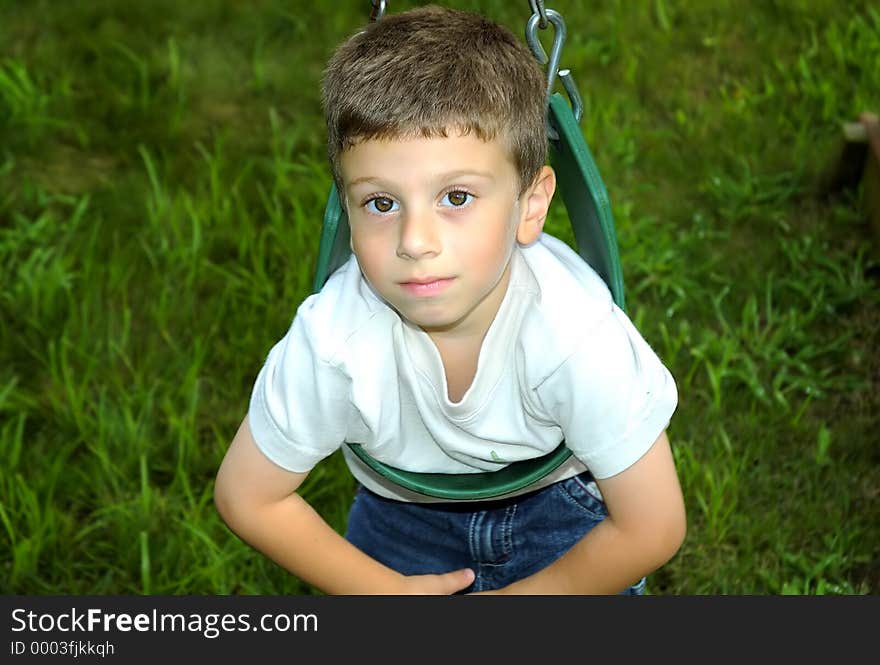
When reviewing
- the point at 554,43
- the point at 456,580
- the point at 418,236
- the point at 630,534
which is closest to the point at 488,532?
the point at 456,580

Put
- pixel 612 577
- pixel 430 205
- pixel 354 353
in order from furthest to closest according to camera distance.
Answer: pixel 612 577, pixel 354 353, pixel 430 205

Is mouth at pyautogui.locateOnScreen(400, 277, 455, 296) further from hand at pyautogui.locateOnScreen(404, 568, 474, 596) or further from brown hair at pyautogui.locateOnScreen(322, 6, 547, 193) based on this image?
hand at pyautogui.locateOnScreen(404, 568, 474, 596)

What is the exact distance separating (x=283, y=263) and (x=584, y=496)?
146cm

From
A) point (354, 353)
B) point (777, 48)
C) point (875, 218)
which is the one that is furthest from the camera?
point (777, 48)

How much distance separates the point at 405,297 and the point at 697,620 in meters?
0.88

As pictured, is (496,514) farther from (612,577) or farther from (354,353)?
(354,353)

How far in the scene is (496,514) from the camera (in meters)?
2.50

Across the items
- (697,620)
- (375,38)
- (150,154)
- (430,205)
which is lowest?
(697,620)

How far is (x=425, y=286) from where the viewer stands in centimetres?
198

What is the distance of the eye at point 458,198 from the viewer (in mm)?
1983

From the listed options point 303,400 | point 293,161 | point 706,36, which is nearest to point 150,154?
point 293,161

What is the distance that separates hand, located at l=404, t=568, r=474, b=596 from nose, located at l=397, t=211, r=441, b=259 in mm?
711

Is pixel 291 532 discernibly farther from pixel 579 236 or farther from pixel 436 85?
pixel 436 85

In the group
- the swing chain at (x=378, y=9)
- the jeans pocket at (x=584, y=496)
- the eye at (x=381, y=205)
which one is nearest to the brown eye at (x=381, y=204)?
the eye at (x=381, y=205)
